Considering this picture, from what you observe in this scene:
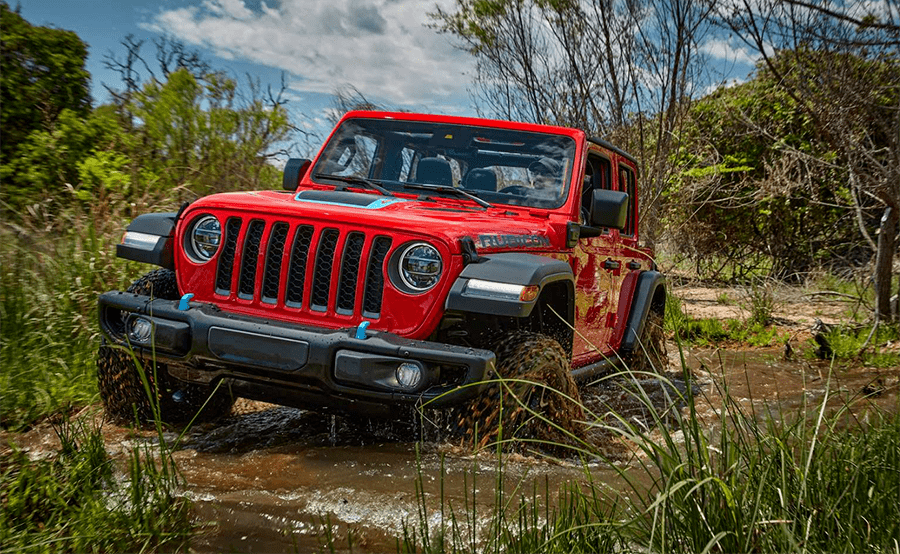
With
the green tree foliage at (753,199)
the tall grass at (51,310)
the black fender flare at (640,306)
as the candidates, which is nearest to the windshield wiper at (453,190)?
the black fender flare at (640,306)

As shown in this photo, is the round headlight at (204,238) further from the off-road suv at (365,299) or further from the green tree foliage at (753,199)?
the green tree foliage at (753,199)

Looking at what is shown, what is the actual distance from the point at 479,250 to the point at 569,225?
0.91 meters

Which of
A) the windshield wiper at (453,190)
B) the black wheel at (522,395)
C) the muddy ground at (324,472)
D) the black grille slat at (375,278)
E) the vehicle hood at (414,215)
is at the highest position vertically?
the windshield wiper at (453,190)

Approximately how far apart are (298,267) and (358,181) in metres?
1.21

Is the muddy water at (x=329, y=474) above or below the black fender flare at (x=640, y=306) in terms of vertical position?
below

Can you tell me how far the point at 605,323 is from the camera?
17.6ft

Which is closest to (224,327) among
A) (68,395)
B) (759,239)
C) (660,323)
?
(68,395)

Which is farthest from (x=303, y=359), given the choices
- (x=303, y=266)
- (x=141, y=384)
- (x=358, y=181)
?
(x=358, y=181)

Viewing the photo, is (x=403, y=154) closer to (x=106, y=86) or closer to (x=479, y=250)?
(x=479, y=250)

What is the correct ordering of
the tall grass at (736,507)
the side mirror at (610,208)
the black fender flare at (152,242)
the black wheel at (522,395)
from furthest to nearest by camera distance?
the side mirror at (610,208) < the black fender flare at (152,242) < the black wheel at (522,395) < the tall grass at (736,507)

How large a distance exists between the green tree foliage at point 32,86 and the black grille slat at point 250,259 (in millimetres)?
4043

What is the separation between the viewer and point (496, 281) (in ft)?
11.6

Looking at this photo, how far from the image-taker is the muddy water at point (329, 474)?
296 cm

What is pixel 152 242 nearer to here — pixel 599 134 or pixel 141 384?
pixel 141 384
